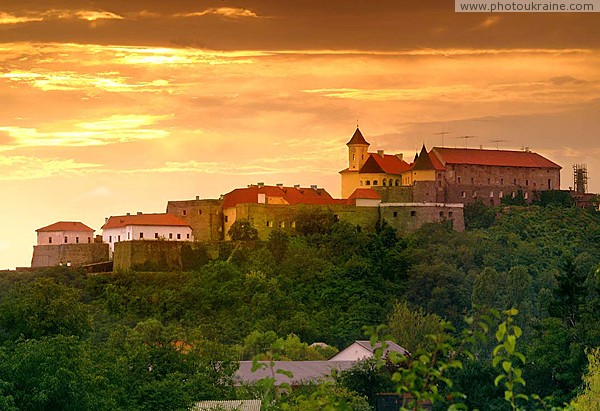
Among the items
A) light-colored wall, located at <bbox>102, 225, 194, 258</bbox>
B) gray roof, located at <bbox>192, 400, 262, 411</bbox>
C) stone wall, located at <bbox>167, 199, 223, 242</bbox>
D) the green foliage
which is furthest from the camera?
stone wall, located at <bbox>167, 199, 223, 242</bbox>

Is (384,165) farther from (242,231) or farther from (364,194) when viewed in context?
(242,231)

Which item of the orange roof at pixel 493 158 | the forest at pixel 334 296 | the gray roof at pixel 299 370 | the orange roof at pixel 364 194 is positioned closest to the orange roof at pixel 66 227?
the forest at pixel 334 296

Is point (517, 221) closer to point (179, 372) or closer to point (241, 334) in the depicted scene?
point (241, 334)

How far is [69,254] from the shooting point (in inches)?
2849

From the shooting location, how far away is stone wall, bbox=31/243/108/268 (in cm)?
7219

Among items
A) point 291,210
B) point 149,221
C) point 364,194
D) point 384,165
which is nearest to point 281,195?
point 291,210

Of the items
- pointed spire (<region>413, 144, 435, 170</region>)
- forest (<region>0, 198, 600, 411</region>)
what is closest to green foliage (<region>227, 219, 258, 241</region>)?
forest (<region>0, 198, 600, 411</region>)

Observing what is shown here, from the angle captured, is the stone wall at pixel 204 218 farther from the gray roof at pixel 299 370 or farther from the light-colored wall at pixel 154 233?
the gray roof at pixel 299 370

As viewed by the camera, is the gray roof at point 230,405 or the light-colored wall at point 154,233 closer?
the gray roof at point 230,405

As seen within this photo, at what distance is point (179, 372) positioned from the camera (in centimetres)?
4028

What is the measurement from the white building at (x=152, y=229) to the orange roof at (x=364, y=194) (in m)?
8.37

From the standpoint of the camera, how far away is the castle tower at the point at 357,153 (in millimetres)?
78125

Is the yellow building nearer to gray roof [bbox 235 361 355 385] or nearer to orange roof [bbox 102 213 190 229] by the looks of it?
orange roof [bbox 102 213 190 229]

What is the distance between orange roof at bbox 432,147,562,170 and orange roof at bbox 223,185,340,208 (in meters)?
6.71
